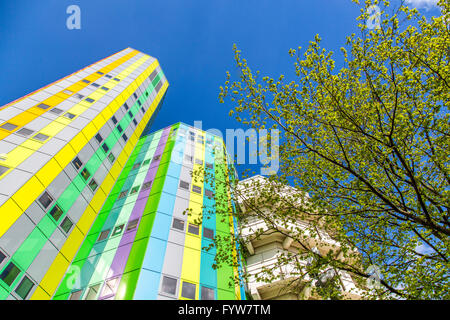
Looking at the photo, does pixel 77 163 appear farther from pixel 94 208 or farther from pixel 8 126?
pixel 8 126

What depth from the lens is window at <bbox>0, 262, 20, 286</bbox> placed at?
1495 cm

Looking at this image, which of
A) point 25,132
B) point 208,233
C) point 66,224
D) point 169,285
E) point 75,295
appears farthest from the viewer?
point 208,233

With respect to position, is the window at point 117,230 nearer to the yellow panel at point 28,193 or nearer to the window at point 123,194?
the window at point 123,194

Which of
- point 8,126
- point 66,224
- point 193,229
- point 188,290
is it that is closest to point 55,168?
point 66,224

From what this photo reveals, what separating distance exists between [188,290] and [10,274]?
1012cm

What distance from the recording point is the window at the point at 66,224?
2046cm

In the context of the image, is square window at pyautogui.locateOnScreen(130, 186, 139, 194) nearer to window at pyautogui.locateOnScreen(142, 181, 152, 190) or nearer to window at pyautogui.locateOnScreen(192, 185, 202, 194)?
window at pyautogui.locateOnScreen(142, 181, 152, 190)

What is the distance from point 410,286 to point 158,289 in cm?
1301

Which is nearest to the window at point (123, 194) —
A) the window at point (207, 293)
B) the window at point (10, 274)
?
the window at point (10, 274)

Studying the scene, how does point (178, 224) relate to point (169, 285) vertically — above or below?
above

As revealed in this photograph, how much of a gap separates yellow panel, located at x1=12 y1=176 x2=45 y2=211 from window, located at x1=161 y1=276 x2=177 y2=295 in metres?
9.89

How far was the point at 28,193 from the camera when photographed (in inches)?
695
